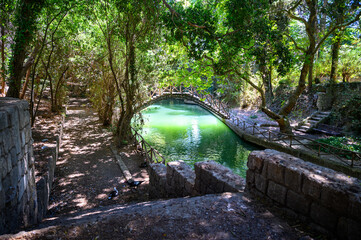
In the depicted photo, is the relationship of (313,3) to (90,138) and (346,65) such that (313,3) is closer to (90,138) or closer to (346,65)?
(346,65)

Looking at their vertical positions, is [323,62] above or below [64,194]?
above

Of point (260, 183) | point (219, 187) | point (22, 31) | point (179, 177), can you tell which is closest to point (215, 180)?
point (219, 187)

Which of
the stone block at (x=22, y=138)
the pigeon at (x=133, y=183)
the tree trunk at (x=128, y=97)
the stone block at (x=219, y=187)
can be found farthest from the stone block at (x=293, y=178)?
the tree trunk at (x=128, y=97)

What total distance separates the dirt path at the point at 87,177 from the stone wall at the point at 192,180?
0.93 metres

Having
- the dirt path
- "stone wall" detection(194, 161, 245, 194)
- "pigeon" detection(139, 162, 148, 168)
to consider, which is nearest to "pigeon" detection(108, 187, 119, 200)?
the dirt path

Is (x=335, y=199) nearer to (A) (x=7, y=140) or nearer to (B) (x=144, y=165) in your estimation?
(A) (x=7, y=140)

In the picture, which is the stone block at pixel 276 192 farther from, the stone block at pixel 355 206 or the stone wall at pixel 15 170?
the stone wall at pixel 15 170

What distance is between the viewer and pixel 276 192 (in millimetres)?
2609

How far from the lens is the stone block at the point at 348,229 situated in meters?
1.83

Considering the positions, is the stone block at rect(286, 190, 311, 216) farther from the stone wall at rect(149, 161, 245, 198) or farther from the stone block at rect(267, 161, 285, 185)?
the stone wall at rect(149, 161, 245, 198)

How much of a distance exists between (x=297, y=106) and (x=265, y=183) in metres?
15.6

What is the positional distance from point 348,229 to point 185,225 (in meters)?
1.53

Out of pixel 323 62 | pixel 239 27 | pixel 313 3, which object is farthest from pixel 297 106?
pixel 239 27

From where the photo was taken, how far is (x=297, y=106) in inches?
635
